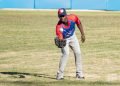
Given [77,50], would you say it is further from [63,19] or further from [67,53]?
[63,19]

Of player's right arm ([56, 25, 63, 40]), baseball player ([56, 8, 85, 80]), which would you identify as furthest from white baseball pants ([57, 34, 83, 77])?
player's right arm ([56, 25, 63, 40])

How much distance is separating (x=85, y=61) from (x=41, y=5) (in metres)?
45.4

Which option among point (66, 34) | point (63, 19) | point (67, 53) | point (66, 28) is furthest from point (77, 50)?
point (63, 19)

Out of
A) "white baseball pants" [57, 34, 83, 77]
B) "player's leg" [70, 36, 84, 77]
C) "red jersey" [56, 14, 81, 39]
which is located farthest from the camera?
"player's leg" [70, 36, 84, 77]

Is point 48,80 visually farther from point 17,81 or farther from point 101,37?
point 101,37

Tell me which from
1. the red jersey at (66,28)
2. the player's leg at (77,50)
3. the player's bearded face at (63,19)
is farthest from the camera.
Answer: the player's leg at (77,50)

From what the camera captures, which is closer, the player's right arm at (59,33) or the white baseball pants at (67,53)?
the player's right arm at (59,33)

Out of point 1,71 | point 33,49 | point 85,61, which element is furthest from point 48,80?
point 33,49

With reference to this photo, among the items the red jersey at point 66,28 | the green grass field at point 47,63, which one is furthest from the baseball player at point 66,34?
the green grass field at point 47,63

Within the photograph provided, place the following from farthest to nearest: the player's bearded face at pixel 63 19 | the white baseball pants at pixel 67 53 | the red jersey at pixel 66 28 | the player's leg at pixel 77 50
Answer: the player's leg at pixel 77 50 < the white baseball pants at pixel 67 53 < the red jersey at pixel 66 28 < the player's bearded face at pixel 63 19

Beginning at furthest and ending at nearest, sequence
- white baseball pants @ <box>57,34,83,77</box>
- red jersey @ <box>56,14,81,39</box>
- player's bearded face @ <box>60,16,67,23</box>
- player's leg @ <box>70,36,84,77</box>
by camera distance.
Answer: player's leg @ <box>70,36,84,77</box> < white baseball pants @ <box>57,34,83,77</box> < red jersey @ <box>56,14,81,39</box> < player's bearded face @ <box>60,16,67,23</box>

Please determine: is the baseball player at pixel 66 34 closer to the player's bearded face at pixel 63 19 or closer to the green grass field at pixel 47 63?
the player's bearded face at pixel 63 19

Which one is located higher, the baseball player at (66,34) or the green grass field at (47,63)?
the baseball player at (66,34)

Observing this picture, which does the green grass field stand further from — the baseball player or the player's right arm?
the player's right arm
